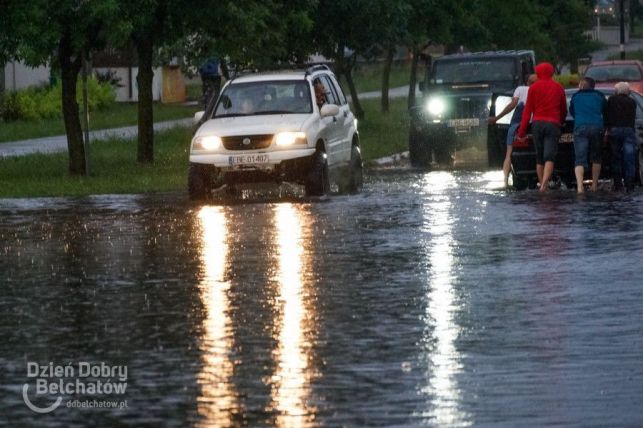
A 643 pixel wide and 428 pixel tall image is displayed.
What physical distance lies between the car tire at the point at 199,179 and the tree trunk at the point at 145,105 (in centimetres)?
881

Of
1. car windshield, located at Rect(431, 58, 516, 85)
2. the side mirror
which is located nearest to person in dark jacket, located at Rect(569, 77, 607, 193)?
the side mirror

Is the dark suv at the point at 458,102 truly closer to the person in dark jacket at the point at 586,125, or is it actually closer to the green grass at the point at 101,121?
the person in dark jacket at the point at 586,125

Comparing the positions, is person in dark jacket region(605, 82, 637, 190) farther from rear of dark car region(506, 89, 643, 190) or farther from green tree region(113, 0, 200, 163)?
green tree region(113, 0, 200, 163)

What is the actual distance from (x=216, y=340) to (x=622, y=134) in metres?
14.4

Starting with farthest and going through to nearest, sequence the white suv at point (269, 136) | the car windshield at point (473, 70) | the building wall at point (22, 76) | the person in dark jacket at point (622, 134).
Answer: the building wall at point (22, 76) → the car windshield at point (473, 70) → the white suv at point (269, 136) → the person in dark jacket at point (622, 134)

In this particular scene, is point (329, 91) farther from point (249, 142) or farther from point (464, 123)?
point (464, 123)

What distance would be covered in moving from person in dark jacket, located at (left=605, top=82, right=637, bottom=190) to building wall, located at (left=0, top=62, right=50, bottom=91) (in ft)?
139

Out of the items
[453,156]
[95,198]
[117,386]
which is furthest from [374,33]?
[117,386]

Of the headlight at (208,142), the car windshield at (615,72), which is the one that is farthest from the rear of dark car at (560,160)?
the car windshield at (615,72)

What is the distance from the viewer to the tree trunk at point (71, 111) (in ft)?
105

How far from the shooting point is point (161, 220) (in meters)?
22.6

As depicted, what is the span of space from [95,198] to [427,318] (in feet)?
47.6

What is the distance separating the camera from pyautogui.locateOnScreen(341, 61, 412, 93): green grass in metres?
85.0

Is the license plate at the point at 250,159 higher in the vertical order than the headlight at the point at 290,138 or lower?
lower
